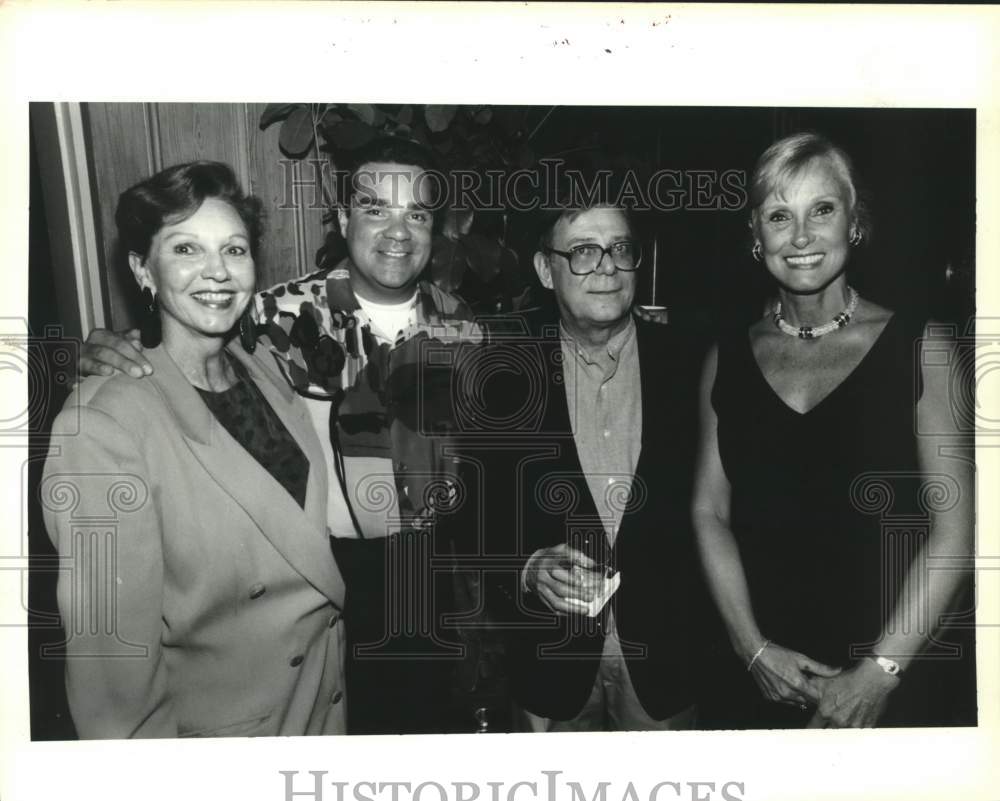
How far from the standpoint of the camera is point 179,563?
6.89ft

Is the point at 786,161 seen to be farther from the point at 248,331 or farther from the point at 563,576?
the point at 248,331

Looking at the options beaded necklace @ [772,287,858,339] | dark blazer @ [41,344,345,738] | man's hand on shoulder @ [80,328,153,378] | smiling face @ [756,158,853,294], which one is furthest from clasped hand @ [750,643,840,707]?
man's hand on shoulder @ [80,328,153,378]

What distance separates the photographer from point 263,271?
213cm

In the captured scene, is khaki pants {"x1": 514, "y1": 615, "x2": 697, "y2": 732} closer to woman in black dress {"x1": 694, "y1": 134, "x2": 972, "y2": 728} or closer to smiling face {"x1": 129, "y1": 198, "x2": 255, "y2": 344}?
woman in black dress {"x1": 694, "y1": 134, "x2": 972, "y2": 728}

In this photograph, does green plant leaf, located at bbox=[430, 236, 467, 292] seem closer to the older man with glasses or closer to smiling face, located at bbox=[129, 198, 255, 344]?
the older man with glasses

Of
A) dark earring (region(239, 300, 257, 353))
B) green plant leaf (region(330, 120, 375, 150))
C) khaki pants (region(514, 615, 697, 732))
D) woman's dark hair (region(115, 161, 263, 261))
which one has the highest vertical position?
green plant leaf (region(330, 120, 375, 150))

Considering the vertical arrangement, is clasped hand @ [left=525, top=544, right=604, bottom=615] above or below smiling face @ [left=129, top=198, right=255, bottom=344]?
below

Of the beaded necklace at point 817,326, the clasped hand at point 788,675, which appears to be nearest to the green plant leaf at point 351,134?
the beaded necklace at point 817,326

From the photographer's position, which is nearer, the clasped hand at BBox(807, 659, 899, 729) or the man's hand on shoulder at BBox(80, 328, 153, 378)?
the man's hand on shoulder at BBox(80, 328, 153, 378)

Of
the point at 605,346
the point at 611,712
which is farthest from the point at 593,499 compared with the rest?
the point at 611,712

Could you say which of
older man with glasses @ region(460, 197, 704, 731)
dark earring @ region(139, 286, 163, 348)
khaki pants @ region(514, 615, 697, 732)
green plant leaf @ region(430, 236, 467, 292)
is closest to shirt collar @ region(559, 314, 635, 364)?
older man with glasses @ region(460, 197, 704, 731)

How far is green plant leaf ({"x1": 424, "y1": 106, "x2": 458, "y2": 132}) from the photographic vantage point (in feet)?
6.97

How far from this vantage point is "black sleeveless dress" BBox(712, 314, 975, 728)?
7.18 feet

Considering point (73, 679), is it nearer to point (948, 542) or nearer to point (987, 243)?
point (948, 542)
